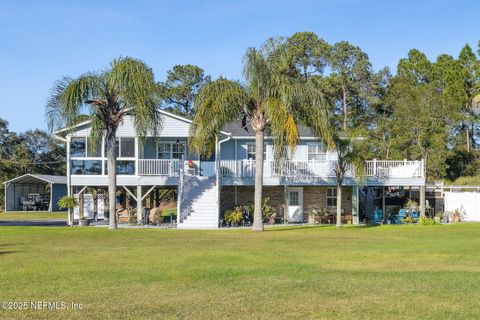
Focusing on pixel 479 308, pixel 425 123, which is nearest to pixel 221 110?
pixel 479 308

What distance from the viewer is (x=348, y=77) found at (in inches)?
2167

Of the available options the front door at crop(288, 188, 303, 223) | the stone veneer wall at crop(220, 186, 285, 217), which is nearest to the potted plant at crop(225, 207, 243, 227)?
the stone veneer wall at crop(220, 186, 285, 217)

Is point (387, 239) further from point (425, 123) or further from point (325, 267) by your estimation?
point (425, 123)

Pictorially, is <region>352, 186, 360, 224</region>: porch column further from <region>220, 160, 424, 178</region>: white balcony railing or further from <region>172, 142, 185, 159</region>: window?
<region>172, 142, 185, 159</region>: window

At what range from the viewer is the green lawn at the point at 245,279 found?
8750 millimetres

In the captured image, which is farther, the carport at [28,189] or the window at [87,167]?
the carport at [28,189]

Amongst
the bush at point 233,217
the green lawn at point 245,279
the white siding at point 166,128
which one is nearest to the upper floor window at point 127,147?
the white siding at point 166,128

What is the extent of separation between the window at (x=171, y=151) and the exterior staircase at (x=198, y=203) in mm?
3372

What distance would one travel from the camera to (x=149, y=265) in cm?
1380

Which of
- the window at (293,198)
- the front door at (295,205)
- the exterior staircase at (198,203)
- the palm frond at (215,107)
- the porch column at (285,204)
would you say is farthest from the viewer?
the window at (293,198)

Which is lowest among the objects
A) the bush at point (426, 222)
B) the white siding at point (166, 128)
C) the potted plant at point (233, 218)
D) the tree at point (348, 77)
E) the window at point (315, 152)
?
the bush at point (426, 222)

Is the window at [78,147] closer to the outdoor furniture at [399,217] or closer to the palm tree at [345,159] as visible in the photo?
the palm tree at [345,159]

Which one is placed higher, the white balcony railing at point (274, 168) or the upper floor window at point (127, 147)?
the upper floor window at point (127, 147)

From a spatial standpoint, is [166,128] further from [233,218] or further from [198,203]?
[233,218]
